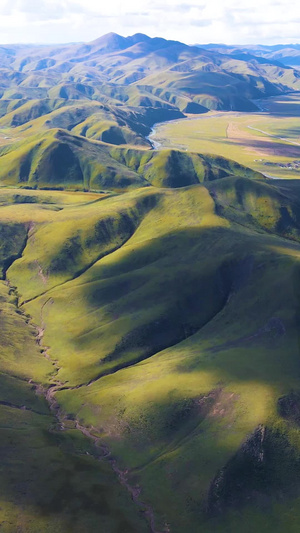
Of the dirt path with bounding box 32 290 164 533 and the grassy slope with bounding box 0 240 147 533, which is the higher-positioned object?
the grassy slope with bounding box 0 240 147 533

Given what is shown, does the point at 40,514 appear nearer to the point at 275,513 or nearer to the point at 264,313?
the point at 275,513

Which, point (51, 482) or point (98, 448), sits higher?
point (51, 482)

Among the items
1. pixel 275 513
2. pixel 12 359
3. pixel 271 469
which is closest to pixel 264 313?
pixel 271 469

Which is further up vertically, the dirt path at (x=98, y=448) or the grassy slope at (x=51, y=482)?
the grassy slope at (x=51, y=482)

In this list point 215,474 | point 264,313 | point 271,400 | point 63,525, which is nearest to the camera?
point 63,525

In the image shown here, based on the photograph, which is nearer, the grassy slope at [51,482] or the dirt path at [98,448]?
the grassy slope at [51,482]

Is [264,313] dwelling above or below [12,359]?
above

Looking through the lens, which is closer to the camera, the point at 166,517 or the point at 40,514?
the point at 40,514

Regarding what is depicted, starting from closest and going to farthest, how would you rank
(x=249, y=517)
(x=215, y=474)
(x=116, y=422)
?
(x=249, y=517) → (x=215, y=474) → (x=116, y=422)

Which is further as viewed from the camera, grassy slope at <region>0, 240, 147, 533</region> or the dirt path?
the dirt path

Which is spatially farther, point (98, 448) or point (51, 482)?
point (98, 448)
